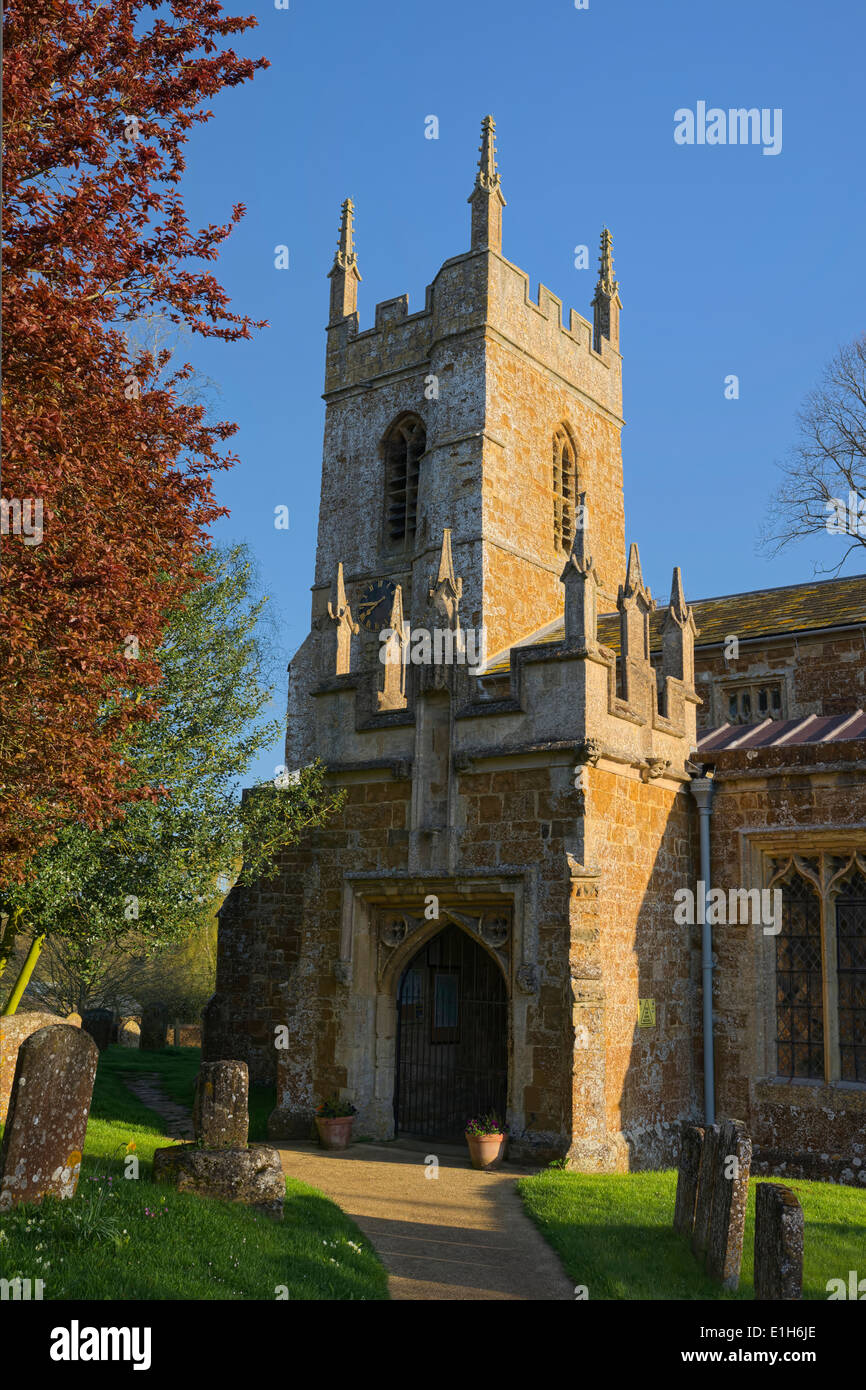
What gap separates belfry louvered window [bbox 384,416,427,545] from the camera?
Answer: 25.7 meters

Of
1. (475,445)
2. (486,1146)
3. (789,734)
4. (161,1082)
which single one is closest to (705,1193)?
(486,1146)

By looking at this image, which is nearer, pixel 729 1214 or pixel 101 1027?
pixel 729 1214

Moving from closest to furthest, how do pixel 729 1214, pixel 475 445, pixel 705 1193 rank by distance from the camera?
pixel 729 1214
pixel 705 1193
pixel 475 445

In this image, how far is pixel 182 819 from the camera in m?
13.7

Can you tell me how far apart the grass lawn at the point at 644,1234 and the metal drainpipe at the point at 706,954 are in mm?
2211

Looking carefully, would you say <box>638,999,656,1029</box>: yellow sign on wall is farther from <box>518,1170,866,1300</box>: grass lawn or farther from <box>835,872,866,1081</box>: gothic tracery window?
<box>835,872,866,1081</box>: gothic tracery window

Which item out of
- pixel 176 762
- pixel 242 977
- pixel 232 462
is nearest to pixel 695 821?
pixel 176 762

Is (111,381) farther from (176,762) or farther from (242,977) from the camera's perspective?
(242,977)

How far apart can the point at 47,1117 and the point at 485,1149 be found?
558 centimetres

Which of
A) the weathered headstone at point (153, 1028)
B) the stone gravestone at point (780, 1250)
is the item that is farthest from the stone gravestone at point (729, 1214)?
the weathered headstone at point (153, 1028)

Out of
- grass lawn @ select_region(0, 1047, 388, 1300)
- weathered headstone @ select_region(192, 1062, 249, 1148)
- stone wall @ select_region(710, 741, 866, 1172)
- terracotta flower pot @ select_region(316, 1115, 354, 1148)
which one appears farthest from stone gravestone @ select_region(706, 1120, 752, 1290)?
terracotta flower pot @ select_region(316, 1115, 354, 1148)

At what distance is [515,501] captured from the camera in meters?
23.9

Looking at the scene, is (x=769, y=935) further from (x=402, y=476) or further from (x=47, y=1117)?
(x=402, y=476)

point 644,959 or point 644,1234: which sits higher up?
point 644,959
